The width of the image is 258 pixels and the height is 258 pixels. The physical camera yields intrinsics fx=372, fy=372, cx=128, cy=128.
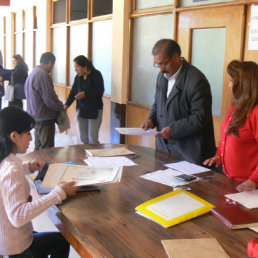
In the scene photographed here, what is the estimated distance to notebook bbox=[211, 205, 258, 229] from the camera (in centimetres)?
139

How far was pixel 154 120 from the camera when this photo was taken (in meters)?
2.91

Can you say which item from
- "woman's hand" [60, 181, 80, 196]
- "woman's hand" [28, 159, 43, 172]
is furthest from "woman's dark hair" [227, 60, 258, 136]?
"woman's hand" [28, 159, 43, 172]

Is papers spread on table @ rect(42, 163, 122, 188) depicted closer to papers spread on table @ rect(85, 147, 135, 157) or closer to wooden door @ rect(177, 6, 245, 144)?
papers spread on table @ rect(85, 147, 135, 157)

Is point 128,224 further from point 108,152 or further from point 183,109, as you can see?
→ point 183,109

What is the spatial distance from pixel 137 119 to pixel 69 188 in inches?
114

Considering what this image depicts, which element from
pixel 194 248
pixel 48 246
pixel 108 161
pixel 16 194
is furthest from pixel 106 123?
pixel 194 248

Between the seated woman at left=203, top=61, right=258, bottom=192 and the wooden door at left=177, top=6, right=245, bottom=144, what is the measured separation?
3.55 feet

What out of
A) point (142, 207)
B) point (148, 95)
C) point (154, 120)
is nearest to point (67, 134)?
point (148, 95)

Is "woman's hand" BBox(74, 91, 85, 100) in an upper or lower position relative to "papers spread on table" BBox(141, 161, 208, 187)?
upper

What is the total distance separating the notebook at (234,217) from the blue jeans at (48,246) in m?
0.77

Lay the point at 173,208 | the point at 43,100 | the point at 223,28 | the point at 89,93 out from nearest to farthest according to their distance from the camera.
Result: the point at 173,208
the point at 223,28
the point at 43,100
the point at 89,93

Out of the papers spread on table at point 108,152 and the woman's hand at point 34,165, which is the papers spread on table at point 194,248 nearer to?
the woman's hand at point 34,165

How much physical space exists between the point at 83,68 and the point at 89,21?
5.01 ft

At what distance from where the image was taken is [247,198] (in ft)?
5.44
